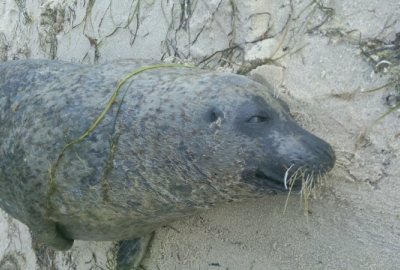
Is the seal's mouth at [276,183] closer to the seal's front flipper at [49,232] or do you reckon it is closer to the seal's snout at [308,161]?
the seal's snout at [308,161]

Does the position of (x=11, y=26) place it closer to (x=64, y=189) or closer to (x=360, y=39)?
(x=64, y=189)

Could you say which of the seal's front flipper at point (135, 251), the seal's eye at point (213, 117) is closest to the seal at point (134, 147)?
the seal's eye at point (213, 117)

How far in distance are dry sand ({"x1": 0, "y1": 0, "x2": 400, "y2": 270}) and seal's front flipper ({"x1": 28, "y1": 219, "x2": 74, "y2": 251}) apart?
0.60 metres

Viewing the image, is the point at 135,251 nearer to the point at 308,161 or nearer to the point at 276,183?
the point at 276,183

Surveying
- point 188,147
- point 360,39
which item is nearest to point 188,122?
point 188,147

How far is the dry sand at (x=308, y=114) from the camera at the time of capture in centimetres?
265

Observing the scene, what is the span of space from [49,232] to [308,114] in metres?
1.64

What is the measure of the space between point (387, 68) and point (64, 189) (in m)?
1.79

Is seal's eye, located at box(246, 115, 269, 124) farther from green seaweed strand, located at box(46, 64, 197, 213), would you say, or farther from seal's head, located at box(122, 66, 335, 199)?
green seaweed strand, located at box(46, 64, 197, 213)

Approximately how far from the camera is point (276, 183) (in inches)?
98.3

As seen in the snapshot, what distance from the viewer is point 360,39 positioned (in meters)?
2.77

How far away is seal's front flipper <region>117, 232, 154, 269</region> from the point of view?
11.8 feet

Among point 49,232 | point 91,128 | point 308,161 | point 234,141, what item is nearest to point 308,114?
point 308,161

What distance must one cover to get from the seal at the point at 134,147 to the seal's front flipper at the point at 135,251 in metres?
0.25
